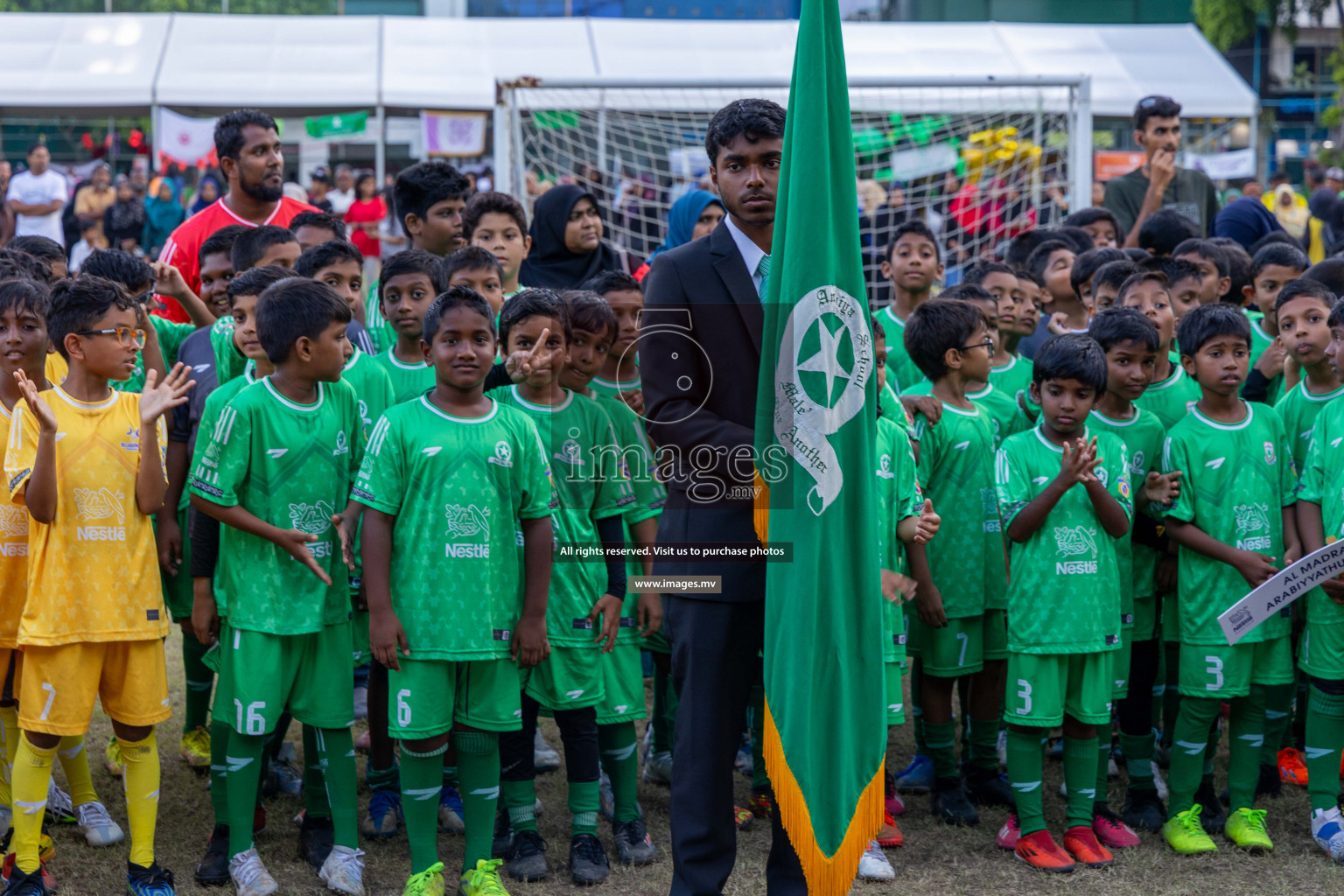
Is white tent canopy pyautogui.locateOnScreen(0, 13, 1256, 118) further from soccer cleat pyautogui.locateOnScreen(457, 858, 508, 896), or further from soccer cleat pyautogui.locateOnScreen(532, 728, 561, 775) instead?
soccer cleat pyautogui.locateOnScreen(457, 858, 508, 896)

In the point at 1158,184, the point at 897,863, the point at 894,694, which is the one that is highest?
the point at 1158,184

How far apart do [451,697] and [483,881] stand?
0.52 metres

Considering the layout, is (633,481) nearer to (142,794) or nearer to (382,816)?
(382,816)

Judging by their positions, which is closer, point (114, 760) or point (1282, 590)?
point (1282, 590)

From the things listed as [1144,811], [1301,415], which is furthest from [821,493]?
[1301,415]

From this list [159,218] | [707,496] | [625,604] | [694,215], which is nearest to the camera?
[707,496]

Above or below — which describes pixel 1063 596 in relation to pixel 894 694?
above

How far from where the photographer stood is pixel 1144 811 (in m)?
4.40

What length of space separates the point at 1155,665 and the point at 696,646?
2.44 metres

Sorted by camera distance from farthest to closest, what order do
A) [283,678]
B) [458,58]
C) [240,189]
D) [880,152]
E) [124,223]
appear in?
[458,58]
[124,223]
[880,152]
[240,189]
[283,678]

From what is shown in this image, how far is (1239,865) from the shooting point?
13.3 ft

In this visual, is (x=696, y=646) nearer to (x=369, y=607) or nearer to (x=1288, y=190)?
(x=369, y=607)

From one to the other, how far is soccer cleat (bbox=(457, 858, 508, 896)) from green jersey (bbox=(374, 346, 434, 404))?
166 centimetres

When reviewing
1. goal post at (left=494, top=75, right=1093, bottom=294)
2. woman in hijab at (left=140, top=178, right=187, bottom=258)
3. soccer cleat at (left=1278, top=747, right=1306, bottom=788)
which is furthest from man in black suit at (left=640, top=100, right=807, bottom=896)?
woman in hijab at (left=140, top=178, right=187, bottom=258)
